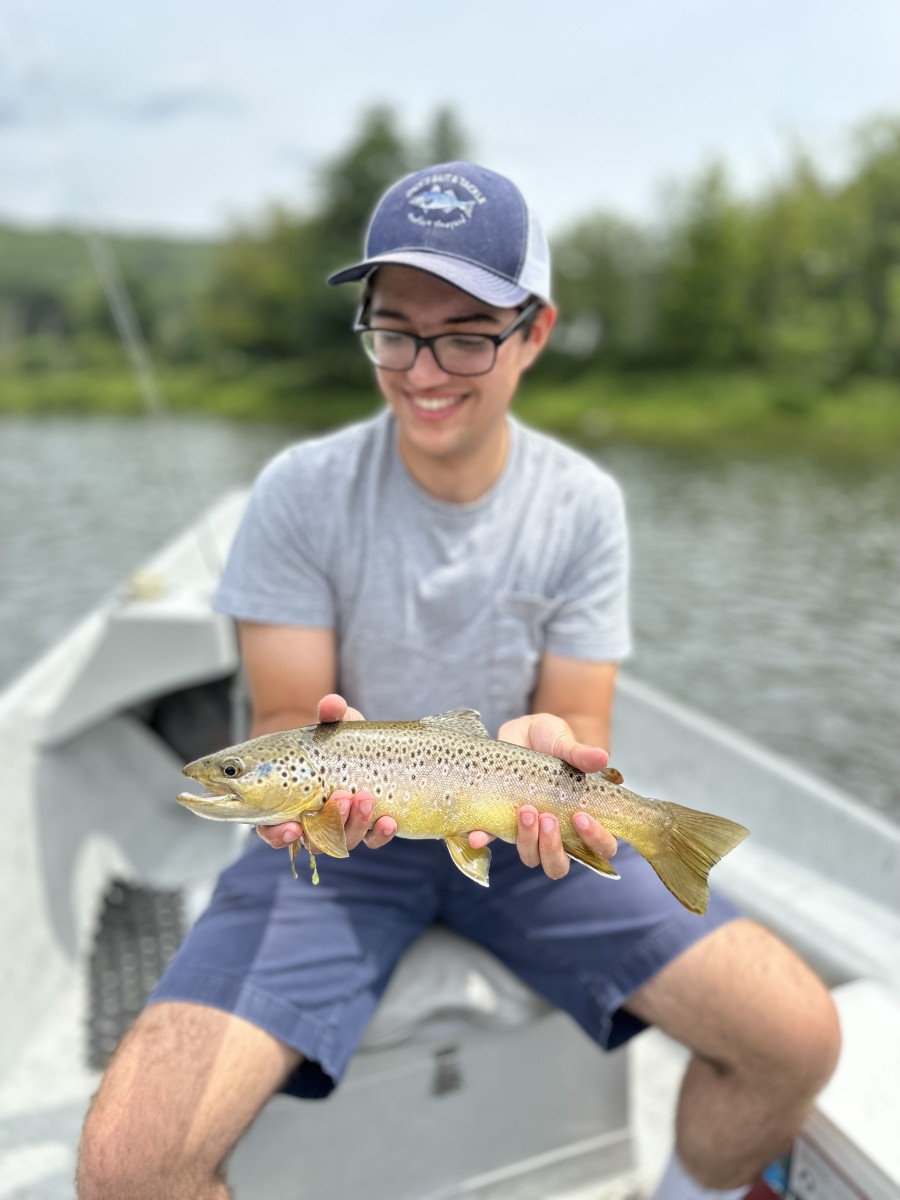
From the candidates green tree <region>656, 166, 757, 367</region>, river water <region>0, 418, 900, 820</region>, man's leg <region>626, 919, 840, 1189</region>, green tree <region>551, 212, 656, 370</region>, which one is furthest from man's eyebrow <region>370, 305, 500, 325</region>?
green tree <region>551, 212, 656, 370</region>

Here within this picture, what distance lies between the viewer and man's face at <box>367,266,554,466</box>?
2395mm

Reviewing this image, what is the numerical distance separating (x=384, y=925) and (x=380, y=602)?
2.62ft

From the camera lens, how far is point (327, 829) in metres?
1.81

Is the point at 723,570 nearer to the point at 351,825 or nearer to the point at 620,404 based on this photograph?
the point at 351,825

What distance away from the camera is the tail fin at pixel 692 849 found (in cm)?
187

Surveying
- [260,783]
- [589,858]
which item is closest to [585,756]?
[589,858]

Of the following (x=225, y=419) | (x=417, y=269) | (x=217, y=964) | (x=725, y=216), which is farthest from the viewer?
(x=725, y=216)

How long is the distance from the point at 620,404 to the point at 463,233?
45.9 meters

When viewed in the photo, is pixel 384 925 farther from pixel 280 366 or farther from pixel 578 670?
pixel 280 366

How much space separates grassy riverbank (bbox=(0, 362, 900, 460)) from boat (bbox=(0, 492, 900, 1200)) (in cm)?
2975

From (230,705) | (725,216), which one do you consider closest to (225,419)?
(725,216)

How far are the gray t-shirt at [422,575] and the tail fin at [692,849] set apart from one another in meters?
0.77

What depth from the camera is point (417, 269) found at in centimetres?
233

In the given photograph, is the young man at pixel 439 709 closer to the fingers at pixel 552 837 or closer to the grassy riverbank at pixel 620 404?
the fingers at pixel 552 837
